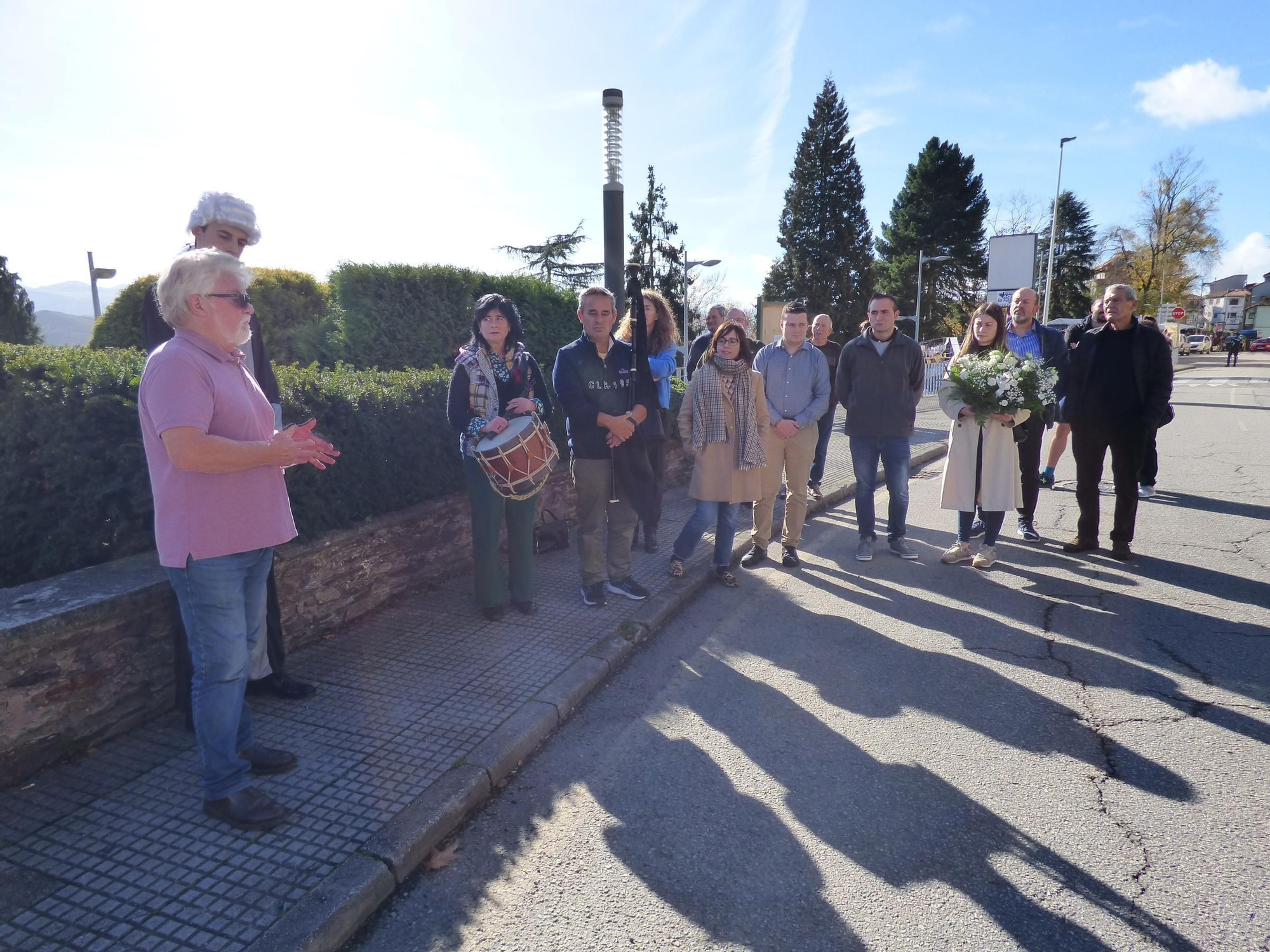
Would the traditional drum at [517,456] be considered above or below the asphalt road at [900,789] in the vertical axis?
above

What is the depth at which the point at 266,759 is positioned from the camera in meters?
3.04

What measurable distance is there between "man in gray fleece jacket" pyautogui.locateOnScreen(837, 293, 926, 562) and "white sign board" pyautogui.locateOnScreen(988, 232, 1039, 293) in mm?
18822

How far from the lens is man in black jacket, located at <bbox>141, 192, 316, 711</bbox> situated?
3.15 m

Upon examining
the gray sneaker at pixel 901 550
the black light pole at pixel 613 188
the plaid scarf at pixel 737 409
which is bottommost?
the gray sneaker at pixel 901 550

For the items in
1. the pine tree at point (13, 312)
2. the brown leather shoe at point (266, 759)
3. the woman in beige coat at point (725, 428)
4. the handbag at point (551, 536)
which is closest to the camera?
the brown leather shoe at point (266, 759)

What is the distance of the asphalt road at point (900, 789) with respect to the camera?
2.35 metres

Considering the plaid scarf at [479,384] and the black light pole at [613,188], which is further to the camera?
the black light pole at [613,188]

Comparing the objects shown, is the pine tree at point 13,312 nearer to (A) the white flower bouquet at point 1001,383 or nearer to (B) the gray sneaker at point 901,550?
(B) the gray sneaker at point 901,550

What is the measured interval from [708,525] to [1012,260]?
21099mm

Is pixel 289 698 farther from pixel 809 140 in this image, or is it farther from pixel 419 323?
pixel 809 140

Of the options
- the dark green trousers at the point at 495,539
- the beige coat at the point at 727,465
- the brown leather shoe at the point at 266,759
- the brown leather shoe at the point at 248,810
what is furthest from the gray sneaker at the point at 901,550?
the brown leather shoe at the point at 248,810

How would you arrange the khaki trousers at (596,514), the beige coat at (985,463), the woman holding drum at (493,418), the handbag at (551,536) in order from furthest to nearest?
the handbag at (551,536) < the beige coat at (985,463) < the khaki trousers at (596,514) < the woman holding drum at (493,418)

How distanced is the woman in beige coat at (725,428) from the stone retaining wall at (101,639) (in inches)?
94.9

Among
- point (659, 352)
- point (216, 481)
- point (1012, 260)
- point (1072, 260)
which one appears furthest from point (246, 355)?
point (1072, 260)
